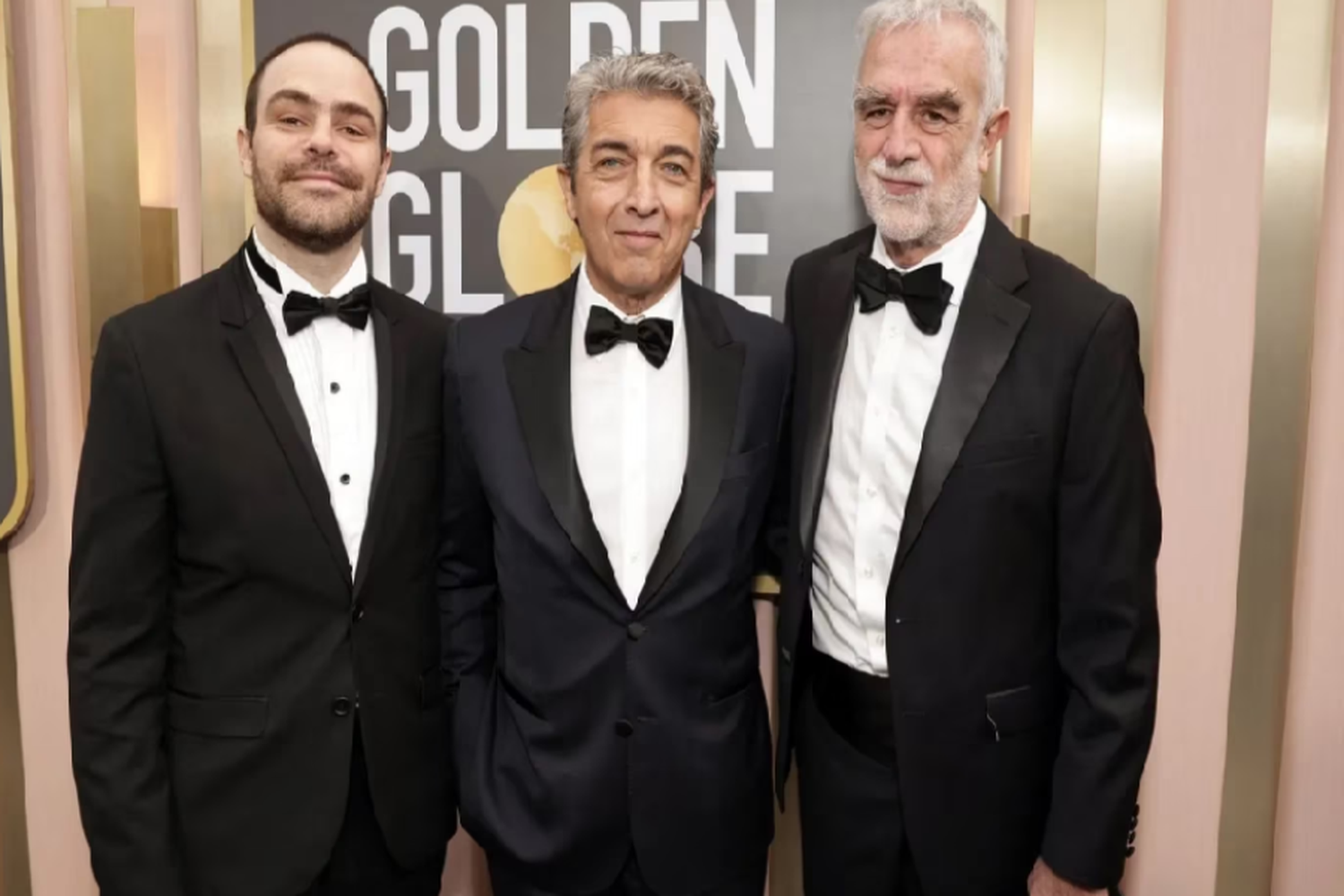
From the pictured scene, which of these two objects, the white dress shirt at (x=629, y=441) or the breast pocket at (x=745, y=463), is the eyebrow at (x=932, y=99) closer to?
the white dress shirt at (x=629, y=441)

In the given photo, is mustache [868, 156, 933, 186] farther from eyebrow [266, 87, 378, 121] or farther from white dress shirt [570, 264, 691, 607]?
eyebrow [266, 87, 378, 121]

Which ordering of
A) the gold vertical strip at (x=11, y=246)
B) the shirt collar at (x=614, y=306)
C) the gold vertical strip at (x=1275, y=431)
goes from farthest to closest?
the gold vertical strip at (x=11, y=246)
the gold vertical strip at (x=1275, y=431)
the shirt collar at (x=614, y=306)

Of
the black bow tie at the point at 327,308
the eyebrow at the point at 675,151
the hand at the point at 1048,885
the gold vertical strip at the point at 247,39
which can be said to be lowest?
the hand at the point at 1048,885

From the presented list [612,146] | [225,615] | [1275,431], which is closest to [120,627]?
[225,615]

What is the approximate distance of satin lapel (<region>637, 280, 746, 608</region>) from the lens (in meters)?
1.75

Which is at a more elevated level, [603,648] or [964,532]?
[964,532]

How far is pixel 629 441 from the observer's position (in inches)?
72.3

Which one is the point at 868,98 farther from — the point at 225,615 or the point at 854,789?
the point at 225,615

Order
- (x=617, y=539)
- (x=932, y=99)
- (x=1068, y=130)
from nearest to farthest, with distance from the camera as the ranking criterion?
(x=932, y=99), (x=617, y=539), (x=1068, y=130)

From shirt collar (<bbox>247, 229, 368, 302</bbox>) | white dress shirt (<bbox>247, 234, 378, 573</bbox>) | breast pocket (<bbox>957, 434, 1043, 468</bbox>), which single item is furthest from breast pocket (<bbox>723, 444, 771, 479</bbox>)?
shirt collar (<bbox>247, 229, 368, 302</bbox>)

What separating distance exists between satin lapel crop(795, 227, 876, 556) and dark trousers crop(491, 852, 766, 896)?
61cm

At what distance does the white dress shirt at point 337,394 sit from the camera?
1.76 meters

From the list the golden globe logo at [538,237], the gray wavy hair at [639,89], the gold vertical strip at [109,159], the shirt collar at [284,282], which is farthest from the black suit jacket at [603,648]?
the gold vertical strip at [109,159]

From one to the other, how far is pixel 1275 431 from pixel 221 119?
7.69ft
